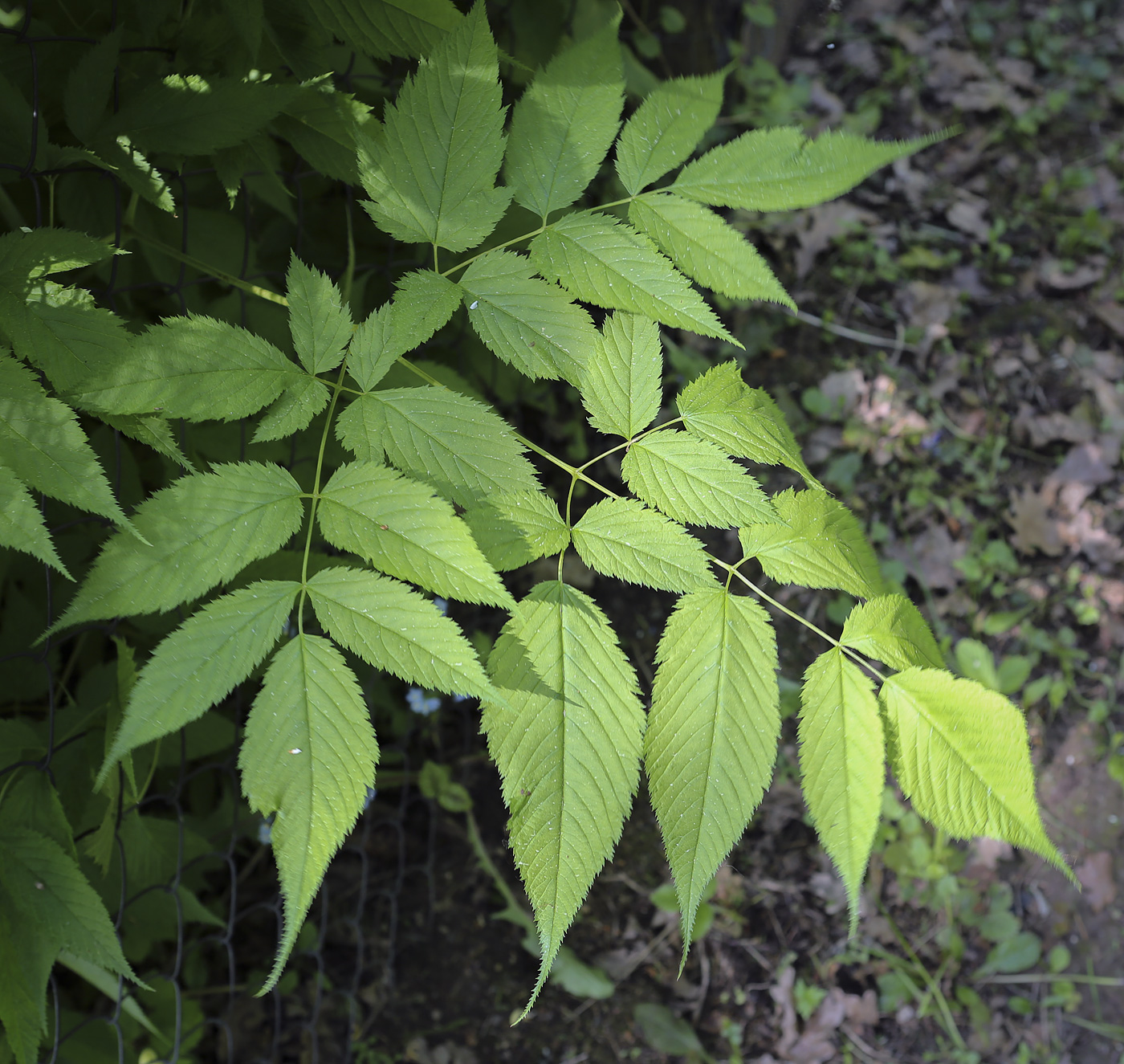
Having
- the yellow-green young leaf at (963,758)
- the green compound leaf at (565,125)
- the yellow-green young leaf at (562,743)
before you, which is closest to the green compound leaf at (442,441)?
the yellow-green young leaf at (562,743)

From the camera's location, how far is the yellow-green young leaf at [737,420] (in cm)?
82

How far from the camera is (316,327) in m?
0.80

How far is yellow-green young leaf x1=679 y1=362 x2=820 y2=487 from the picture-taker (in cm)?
82

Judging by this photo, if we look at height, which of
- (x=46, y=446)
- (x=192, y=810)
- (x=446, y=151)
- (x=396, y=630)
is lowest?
(x=192, y=810)

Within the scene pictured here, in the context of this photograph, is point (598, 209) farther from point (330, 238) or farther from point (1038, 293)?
point (1038, 293)

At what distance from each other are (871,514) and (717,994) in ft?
4.62

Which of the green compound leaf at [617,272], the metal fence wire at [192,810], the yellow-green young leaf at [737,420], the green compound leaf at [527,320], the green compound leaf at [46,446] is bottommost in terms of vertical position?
the metal fence wire at [192,810]

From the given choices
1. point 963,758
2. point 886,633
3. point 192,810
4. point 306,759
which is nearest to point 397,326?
point 306,759

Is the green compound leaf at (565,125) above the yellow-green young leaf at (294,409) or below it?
above

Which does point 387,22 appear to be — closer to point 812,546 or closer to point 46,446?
point 46,446

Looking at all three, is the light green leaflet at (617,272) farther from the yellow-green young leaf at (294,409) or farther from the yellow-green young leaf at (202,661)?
the yellow-green young leaf at (202,661)

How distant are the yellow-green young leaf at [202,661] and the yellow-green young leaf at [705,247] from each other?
54 cm

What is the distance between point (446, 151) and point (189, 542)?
0.46 m

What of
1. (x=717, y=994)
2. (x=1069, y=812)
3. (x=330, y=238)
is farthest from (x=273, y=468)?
(x=1069, y=812)
